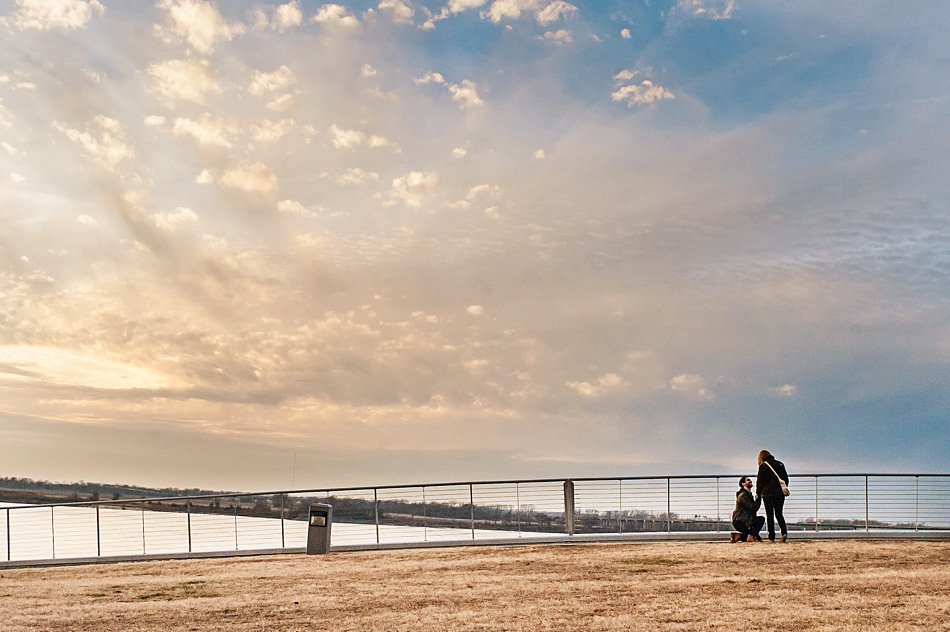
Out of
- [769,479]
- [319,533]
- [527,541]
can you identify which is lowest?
[527,541]

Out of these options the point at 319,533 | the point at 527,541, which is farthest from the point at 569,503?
the point at 319,533

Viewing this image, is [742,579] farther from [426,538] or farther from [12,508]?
[12,508]

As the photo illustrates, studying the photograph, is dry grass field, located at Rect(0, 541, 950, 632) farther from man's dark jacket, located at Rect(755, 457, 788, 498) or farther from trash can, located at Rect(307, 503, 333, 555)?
man's dark jacket, located at Rect(755, 457, 788, 498)

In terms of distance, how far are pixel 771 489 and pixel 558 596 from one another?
9842 millimetres

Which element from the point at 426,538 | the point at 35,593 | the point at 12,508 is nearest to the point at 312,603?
the point at 35,593

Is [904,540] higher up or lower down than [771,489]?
lower down

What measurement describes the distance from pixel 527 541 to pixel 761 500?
5654 millimetres

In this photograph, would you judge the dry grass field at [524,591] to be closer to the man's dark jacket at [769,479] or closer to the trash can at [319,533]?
the trash can at [319,533]

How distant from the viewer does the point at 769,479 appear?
69.7 feet

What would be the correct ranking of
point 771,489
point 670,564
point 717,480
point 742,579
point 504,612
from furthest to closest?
1. point 717,480
2. point 771,489
3. point 670,564
4. point 742,579
5. point 504,612

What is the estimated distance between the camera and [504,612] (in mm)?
11922

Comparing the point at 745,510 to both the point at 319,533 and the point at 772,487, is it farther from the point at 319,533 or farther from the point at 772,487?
the point at 319,533

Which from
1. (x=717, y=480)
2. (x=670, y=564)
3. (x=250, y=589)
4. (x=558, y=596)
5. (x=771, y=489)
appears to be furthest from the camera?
(x=717, y=480)

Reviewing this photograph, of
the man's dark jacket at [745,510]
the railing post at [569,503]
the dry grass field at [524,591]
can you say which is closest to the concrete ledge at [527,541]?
the man's dark jacket at [745,510]
